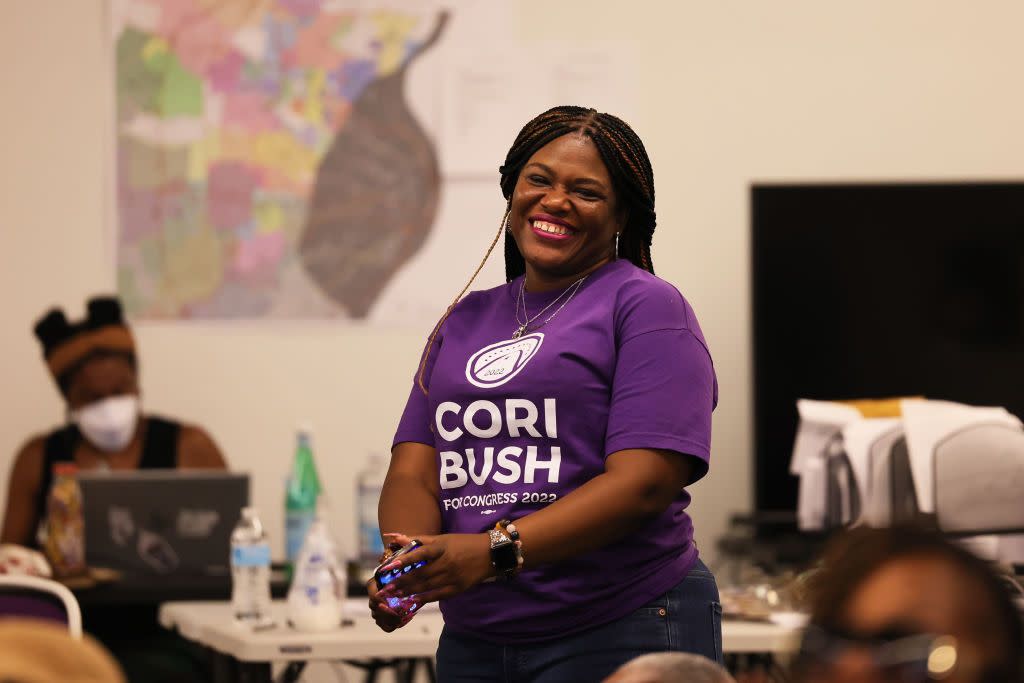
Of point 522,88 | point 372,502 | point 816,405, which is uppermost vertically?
point 522,88

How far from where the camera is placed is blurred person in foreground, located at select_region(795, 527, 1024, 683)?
71 centimetres

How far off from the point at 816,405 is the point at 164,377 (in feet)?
7.34

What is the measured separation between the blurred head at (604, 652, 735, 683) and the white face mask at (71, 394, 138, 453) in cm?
320

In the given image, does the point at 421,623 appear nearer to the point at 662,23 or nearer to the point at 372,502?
the point at 372,502

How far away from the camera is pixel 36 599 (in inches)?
87.7

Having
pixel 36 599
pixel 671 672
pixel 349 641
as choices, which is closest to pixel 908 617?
pixel 671 672

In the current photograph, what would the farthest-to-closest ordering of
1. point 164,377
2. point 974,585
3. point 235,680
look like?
point 164,377 → point 235,680 → point 974,585

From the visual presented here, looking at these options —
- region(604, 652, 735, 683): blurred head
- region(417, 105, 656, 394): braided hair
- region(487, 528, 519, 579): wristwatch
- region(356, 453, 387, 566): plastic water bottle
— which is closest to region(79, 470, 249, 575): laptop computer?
region(356, 453, 387, 566): plastic water bottle

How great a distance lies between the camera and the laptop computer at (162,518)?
10.9ft

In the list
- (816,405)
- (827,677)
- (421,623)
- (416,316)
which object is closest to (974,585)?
(827,677)

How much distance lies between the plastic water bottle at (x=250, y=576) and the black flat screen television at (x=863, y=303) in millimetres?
→ 2035

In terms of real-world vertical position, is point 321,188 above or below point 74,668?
above

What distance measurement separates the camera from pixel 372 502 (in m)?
3.69

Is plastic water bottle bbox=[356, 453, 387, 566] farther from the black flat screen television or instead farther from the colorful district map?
the black flat screen television
